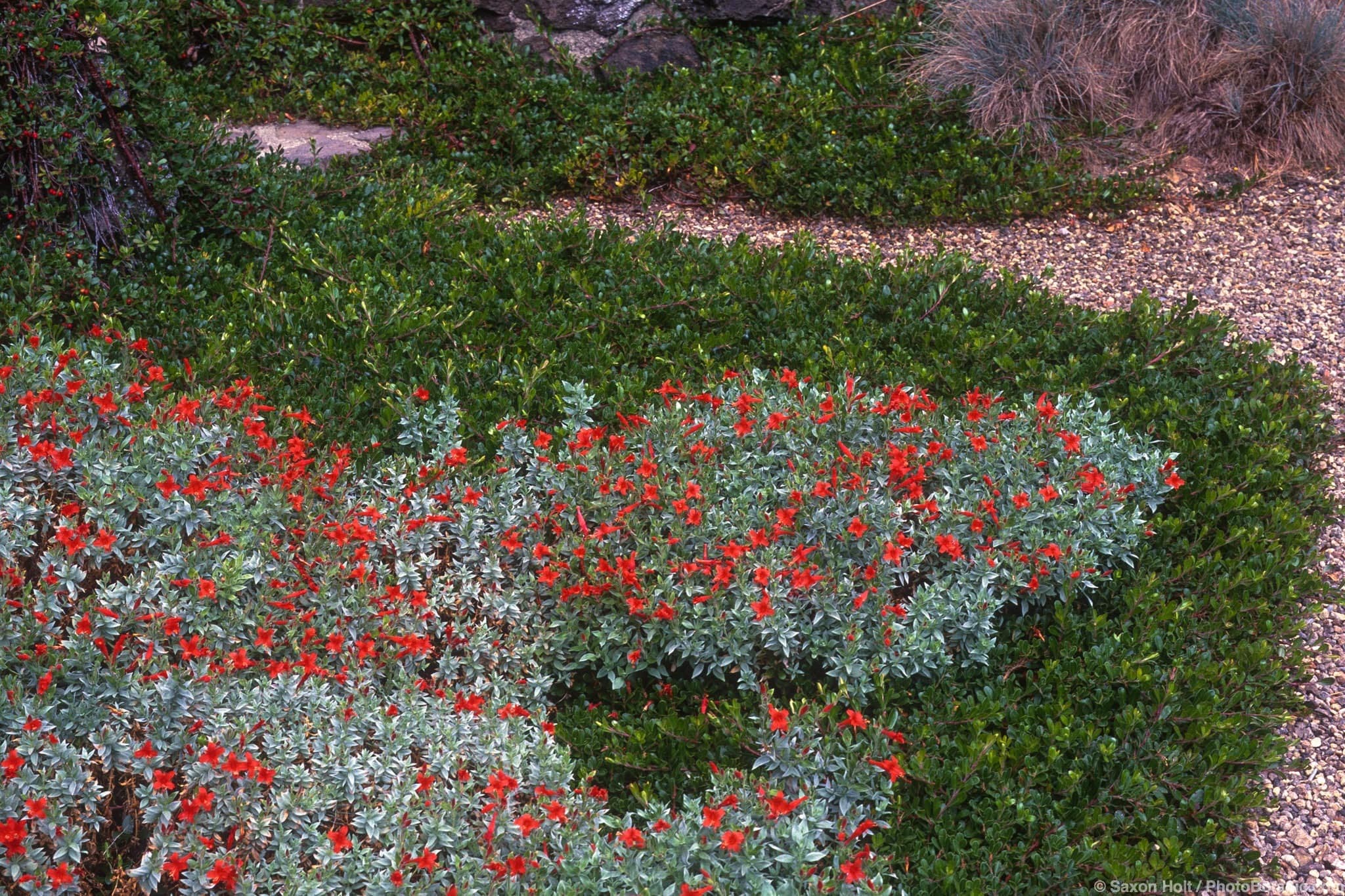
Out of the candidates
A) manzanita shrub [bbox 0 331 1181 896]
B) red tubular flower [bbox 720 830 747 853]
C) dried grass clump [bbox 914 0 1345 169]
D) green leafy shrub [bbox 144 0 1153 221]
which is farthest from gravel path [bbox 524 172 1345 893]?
Answer: red tubular flower [bbox 720 830 747 853]

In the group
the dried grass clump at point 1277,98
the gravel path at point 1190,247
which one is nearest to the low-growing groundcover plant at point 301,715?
the gravel path at point 1190,247

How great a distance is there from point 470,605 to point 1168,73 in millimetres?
5093

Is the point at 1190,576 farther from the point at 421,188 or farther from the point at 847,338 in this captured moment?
the point at 421,188

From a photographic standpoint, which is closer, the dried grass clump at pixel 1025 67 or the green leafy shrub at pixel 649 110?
the green leafy shrub at pixel 649 110

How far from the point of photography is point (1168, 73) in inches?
244

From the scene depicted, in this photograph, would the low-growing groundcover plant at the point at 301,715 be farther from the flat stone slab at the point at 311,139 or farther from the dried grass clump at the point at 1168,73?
the dried grass clump at the point at 1168,73

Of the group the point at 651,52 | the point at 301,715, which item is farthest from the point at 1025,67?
the point at 301,715

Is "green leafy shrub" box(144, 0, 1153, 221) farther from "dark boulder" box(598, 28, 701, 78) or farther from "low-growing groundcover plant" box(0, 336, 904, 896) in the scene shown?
"low-growing groundcover plant" box(0, 336, 904, 896)

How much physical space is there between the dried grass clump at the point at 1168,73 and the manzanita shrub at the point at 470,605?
300 centimetres

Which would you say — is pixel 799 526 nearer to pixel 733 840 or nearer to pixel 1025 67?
pixel 733 840

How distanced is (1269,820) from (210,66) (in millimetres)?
6802

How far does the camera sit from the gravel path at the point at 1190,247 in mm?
4992

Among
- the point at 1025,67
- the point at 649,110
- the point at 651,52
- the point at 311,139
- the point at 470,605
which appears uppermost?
the point at 1025,67

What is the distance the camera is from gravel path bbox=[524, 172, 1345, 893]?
4992 millimetres
